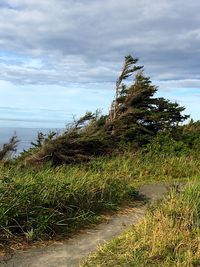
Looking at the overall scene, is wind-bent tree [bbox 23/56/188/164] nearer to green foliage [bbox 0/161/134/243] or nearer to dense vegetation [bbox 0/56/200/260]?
dense vegetation [bbox 0/56/200/260]

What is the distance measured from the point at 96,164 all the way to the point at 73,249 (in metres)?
5.95

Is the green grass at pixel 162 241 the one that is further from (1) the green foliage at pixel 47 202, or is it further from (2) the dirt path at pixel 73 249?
(1) the green foliage at pixel 47 202

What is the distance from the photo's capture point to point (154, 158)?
42.7ft

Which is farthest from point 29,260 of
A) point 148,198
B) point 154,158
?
point 154,158

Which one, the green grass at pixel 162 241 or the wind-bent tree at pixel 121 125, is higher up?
the wind-bent tree at pixel 121 125

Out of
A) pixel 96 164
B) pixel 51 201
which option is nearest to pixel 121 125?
pixel 96 164

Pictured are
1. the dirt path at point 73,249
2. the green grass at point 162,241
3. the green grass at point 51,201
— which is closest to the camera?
the green grass at point 162,241

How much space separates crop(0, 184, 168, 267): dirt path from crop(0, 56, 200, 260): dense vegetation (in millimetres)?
276

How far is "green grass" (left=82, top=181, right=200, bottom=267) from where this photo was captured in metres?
5.01

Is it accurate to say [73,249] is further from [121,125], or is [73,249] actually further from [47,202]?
[121,125]

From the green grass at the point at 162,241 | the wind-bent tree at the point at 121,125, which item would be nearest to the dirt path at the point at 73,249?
the green grass at the point at 162,241

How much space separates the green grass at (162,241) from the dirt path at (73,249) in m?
0.25

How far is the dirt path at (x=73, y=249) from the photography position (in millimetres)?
5219

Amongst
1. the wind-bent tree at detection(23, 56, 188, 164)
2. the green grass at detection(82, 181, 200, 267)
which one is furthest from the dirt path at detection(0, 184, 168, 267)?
the wind-bent tree at detection(23, 56, 188, 164)
